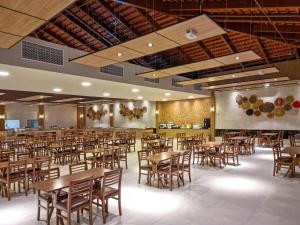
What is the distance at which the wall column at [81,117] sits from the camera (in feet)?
79.2

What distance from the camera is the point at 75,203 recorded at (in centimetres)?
355

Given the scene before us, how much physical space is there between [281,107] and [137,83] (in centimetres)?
926

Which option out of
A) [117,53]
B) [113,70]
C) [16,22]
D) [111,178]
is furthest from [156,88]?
[16,22]

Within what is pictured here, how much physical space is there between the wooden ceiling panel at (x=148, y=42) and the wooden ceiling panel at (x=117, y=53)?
21 centimetres

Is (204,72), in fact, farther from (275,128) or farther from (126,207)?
(126,207)

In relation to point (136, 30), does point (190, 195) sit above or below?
below

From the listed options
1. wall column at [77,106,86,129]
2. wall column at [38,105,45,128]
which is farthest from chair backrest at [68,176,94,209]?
wall column at [77,106,86,129]

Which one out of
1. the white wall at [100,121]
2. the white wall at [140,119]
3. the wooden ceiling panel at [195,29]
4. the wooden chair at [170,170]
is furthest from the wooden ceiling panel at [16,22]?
the white wall at [100,121]

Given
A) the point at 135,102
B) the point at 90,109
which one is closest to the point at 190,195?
the point at 135,102

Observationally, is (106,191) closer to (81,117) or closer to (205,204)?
(205,204)

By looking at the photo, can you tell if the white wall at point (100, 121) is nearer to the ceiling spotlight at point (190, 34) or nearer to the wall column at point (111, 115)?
the wall column at point (111, 115)

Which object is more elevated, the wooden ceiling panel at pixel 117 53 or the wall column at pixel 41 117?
the wooden ceiling panel at pixel 117 53

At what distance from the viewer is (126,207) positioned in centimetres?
455

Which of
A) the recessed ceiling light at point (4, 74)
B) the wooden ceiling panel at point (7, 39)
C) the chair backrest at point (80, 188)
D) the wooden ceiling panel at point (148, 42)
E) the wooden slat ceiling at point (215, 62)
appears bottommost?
the chair backrest at point (80, 188)
